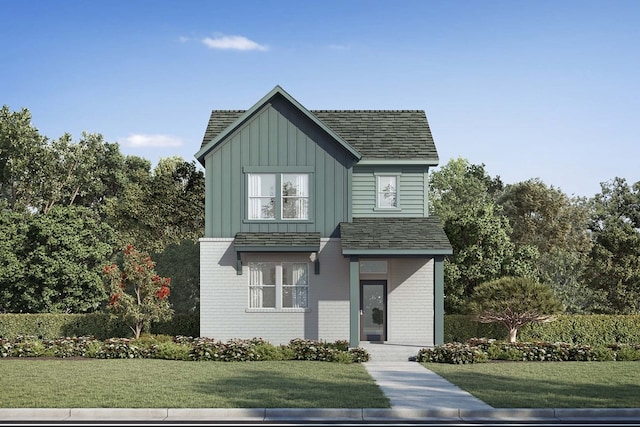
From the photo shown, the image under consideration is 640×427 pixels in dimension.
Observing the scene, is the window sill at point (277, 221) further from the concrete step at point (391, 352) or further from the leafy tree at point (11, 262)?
the leafy tree at point (11, 262)

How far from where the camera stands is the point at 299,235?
2941cm

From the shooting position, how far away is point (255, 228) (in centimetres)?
2977

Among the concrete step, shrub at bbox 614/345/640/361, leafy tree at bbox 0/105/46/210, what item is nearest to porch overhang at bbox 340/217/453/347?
the concrete step

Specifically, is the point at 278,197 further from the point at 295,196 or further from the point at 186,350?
the point at 186,350

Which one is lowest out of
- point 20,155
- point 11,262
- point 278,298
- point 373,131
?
point 278,298

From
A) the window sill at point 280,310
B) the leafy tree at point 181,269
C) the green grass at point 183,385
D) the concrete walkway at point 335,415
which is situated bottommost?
the concrete walkway at point 335,415

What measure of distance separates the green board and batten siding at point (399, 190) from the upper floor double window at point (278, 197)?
7.27ft

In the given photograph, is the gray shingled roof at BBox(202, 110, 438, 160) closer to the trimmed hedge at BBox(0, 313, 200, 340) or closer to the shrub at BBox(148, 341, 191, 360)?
the trimmed hedge at BBox(0, 313, 200, 340)

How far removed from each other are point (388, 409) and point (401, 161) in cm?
1676

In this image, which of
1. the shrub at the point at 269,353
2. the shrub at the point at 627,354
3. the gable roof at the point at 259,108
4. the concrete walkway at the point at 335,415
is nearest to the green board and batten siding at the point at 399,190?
the gable roof at the point at 259,108

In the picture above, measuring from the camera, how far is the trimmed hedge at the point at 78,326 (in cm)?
3256

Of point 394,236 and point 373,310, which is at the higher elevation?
point 394,236

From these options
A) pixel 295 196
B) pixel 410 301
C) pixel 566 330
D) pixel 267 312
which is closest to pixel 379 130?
pixel 295 196

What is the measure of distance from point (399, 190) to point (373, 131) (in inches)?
119
